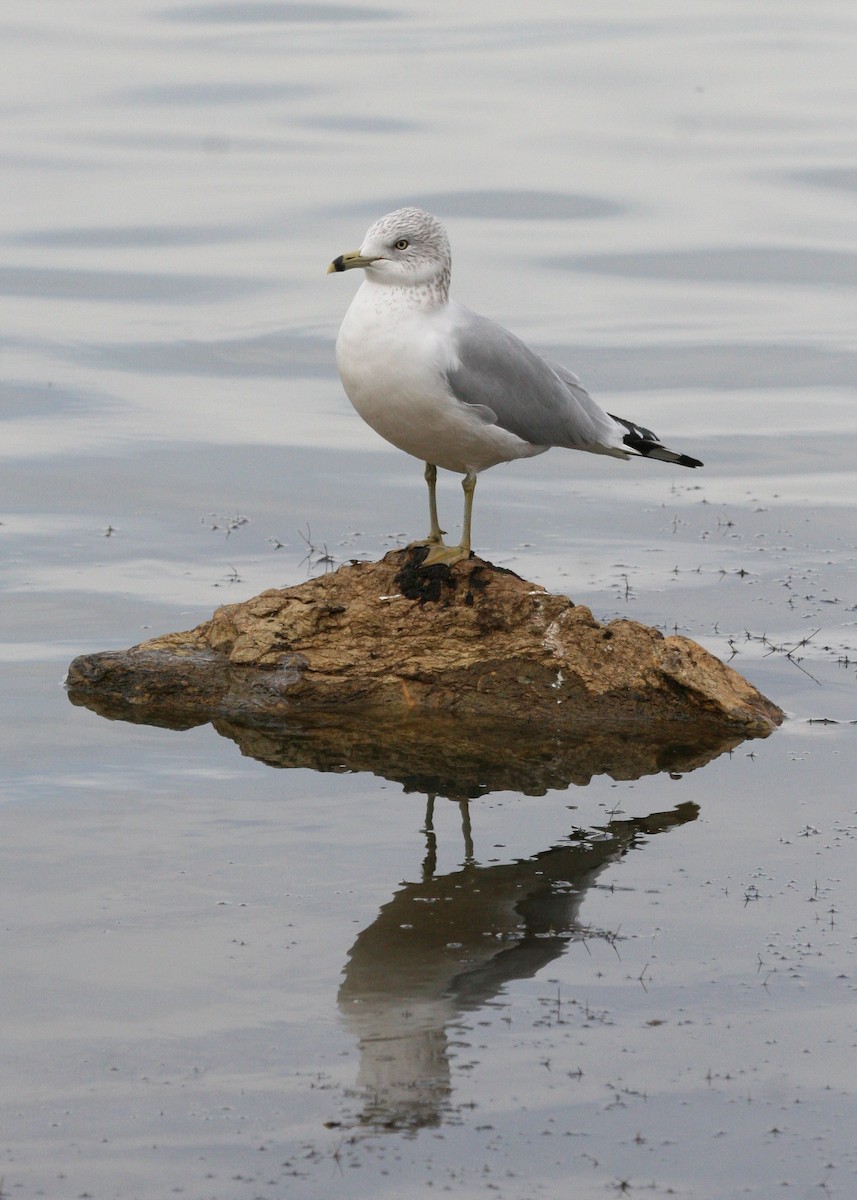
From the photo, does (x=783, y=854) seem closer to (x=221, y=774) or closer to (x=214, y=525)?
(x=221, y=774)

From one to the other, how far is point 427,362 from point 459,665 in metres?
1.52

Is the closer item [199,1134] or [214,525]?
[199,1134]

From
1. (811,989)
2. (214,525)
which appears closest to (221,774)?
(811,989)

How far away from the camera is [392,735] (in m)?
8.90

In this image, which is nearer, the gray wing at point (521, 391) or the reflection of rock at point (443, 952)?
the reflection of rock at point (443, 952)

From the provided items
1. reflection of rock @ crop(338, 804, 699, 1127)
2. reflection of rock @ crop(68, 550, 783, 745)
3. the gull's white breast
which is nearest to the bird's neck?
the gull's white breast

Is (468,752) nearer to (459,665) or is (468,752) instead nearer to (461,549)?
(459,665)

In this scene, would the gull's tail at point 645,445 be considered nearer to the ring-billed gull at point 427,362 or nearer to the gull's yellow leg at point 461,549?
the ring-billed gull at point 427,362

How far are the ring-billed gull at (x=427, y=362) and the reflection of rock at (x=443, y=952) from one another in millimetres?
1963

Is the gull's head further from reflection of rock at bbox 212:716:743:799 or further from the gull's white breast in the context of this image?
reflection of rock at bbox 212:716:743:799

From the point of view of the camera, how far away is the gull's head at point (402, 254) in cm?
851

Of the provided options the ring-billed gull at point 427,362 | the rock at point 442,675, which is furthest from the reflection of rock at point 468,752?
the ring-billed gull at point 427,362

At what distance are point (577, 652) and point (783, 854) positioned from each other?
188 centimetres

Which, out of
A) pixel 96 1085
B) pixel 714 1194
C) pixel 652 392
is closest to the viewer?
pixel 714 1194
